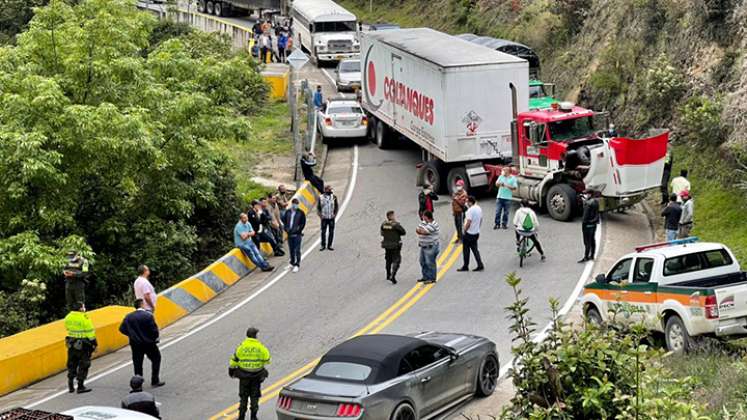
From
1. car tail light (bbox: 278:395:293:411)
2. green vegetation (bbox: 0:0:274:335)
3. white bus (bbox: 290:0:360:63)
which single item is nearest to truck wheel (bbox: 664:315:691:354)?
car tail light (bbox: 278:395:293:411)

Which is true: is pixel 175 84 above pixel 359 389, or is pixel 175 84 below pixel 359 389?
above

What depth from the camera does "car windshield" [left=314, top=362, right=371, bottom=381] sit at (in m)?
14.3

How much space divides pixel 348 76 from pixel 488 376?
29.8 m

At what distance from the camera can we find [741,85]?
27000 millimetres

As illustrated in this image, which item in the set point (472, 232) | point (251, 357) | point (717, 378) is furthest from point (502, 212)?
point (717, 378)

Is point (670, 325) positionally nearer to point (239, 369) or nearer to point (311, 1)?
point (239, 369)

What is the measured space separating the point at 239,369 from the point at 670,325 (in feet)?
20.8

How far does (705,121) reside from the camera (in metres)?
27.0

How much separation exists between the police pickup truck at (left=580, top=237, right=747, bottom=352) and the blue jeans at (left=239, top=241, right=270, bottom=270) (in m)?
8.61

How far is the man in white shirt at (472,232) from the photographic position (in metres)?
22.9

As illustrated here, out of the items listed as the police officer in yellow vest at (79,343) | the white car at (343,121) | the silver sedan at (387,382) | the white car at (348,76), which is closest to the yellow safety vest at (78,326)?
the police officer in yellow vest at (79,343)

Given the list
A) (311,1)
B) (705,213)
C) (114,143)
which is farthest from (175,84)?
(311,1)

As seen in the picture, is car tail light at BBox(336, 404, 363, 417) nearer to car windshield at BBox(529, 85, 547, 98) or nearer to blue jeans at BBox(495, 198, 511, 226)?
blue jeans at BBox(495, 198, 511, 226)

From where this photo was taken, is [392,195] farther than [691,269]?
Yes
